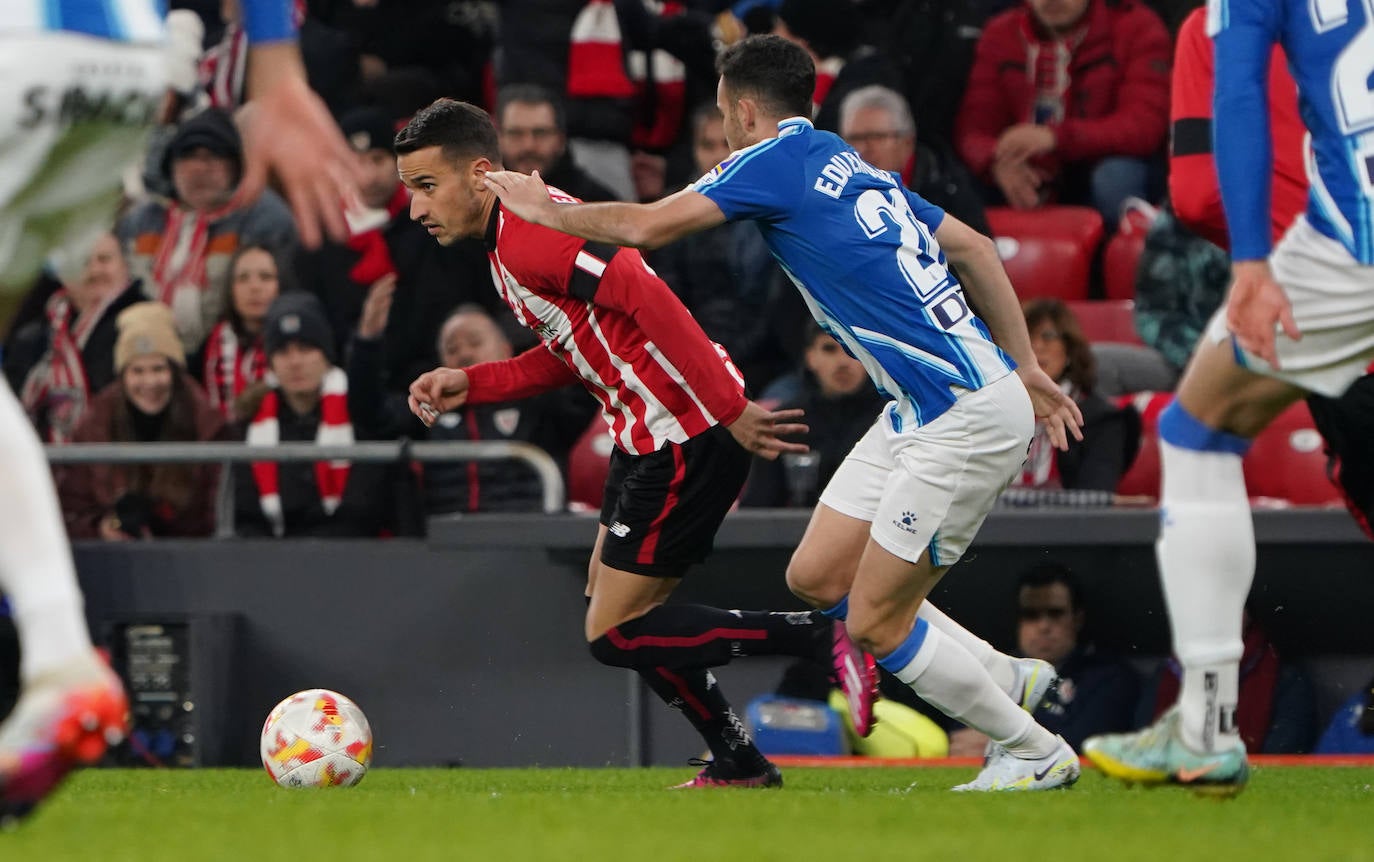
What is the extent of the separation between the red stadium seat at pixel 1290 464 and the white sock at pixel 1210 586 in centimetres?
386

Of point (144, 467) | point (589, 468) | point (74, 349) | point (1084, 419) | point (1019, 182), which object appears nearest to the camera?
point (1084, 419)

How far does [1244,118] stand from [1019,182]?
5.63 m

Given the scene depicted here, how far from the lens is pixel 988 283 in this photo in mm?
5328

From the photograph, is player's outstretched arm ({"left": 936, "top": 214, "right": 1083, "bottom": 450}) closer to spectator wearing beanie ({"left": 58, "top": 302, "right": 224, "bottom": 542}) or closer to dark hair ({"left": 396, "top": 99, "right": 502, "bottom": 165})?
dark hair ({"left": 396, "top": 99, "right": 502, "bottom": 165})

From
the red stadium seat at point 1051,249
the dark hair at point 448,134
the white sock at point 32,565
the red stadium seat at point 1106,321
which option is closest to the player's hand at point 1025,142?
the red stadium seat at point 1051,249

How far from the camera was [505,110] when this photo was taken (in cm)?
918

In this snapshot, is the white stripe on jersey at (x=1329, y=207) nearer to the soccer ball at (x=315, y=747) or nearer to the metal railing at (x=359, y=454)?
the soccer ball at (x=315, y=747)

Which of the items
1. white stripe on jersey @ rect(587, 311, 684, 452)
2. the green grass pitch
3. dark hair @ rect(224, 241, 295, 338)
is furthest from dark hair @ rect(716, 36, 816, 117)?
dark hair @ rect(224, 241, 295, 338)

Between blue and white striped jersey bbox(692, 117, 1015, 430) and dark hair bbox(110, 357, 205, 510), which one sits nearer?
blue and white striped jersey bbox(692, 117, 1015, 430)

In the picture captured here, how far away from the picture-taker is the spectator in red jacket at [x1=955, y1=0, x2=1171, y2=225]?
953cm

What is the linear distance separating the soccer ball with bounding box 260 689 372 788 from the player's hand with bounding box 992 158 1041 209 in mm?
5007

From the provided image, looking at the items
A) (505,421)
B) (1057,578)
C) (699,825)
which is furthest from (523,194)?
(505,421)

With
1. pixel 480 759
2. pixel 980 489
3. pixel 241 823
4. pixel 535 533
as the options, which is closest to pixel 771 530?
pixel 535 533

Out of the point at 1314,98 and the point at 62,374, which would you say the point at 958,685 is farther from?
the point at 62,374
